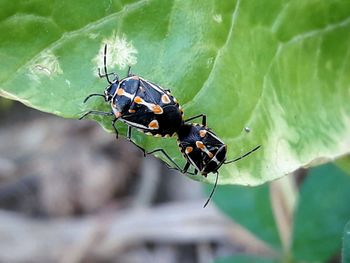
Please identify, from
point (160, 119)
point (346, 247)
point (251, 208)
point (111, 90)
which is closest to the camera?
point (346, 247)

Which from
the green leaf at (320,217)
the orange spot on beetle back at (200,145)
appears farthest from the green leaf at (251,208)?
the orange spot on beetle back at (200,145)

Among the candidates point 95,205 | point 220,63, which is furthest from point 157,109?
point 95,205

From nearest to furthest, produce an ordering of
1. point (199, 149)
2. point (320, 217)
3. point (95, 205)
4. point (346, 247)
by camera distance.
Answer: point (346, 247) → point (199, 149) → point (320, 217) → point (95, 205)

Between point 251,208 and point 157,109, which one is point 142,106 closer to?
point 157,109

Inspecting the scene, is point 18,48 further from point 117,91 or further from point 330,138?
point 330,138

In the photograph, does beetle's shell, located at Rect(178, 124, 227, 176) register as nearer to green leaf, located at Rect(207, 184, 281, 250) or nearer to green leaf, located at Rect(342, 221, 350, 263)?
green leaf, located at Rect(342, 221, 350, 263)

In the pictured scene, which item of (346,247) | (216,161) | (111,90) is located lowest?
(346,247)
